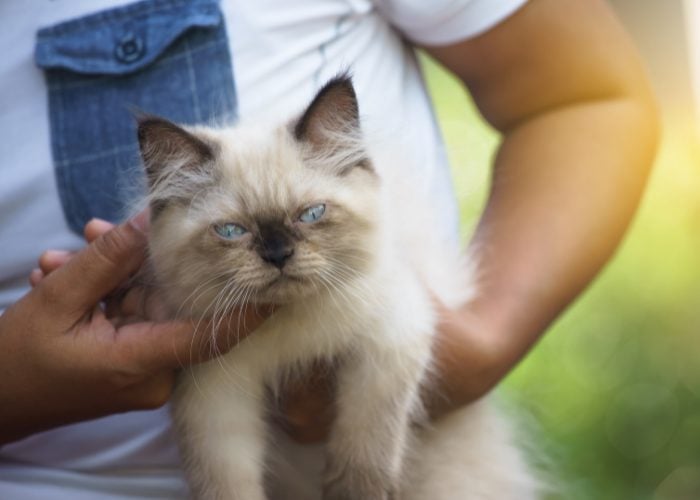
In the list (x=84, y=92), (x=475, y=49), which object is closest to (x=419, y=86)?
(x=475, y=49)

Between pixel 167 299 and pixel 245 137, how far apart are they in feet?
0.80

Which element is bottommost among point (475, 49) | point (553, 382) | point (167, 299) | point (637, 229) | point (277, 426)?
point (553, 382)

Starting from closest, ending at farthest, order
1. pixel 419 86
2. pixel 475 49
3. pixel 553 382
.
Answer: pixel 475 49 → pixel 419 86 → pixel 553 382

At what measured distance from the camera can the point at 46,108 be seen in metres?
1.23

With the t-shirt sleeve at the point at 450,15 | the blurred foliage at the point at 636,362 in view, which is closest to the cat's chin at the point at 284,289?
the t-shirt sleeve at the point at 450,15

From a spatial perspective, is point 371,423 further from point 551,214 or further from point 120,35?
point 120,35

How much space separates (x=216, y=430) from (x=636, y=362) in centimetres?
221

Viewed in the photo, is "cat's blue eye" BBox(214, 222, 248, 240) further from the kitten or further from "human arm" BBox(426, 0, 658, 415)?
"human arm" BBox(426, 0, 658, 415)

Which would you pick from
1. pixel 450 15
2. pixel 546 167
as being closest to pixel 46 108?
pixel 450 15

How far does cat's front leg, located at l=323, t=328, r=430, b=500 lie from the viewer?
3.77 feet

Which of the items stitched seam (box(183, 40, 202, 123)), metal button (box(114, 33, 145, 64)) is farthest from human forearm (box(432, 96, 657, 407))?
metal button (box(114, 33, 145, 64))

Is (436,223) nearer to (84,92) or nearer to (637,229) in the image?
(84,92)

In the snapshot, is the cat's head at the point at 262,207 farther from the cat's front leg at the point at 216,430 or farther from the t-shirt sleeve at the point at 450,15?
the t-shirt sleeve at the point at 450,15

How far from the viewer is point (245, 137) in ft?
3.65
